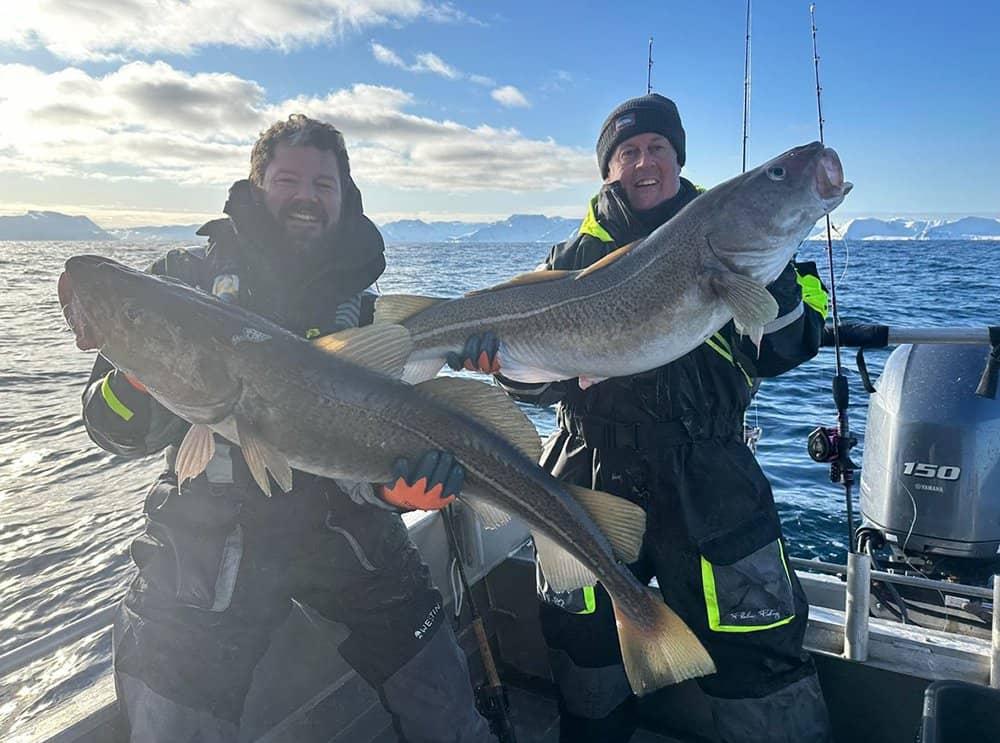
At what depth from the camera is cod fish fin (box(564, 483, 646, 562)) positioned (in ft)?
9.22

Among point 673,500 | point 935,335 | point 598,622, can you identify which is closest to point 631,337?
point 673,500

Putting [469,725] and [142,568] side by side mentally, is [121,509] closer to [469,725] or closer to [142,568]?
[142,568]

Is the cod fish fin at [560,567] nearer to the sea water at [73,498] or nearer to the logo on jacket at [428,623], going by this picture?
the logo on jacket at [428,623]

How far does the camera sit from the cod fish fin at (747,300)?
3020mm

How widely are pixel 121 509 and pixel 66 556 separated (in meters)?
1.24

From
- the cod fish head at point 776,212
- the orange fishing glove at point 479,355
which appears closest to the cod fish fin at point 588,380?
the orange fishing glove at point 479,355

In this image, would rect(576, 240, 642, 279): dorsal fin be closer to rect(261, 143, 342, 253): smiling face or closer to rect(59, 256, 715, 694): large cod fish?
rect(59, 256, 715, 694): large cod fish

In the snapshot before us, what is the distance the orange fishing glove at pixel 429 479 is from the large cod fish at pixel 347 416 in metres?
0.05

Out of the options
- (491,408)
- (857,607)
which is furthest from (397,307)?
(857,607)

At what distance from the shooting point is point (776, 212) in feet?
10.6

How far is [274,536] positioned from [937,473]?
4637 mm

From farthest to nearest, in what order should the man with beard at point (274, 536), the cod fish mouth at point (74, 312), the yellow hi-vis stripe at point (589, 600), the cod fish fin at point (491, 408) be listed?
1. the yellow hi-vis stripe at point (589, 600)
2. the man with beard at point (274, 536)
3. the cod fish fin at point (491, 408)
4. the cod fish mouth at point (74, 312)

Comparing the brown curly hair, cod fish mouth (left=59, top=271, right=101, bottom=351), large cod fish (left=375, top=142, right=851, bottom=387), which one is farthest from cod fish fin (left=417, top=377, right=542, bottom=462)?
the brown curly hair

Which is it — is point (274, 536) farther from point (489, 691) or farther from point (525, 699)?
point (525, 699)
